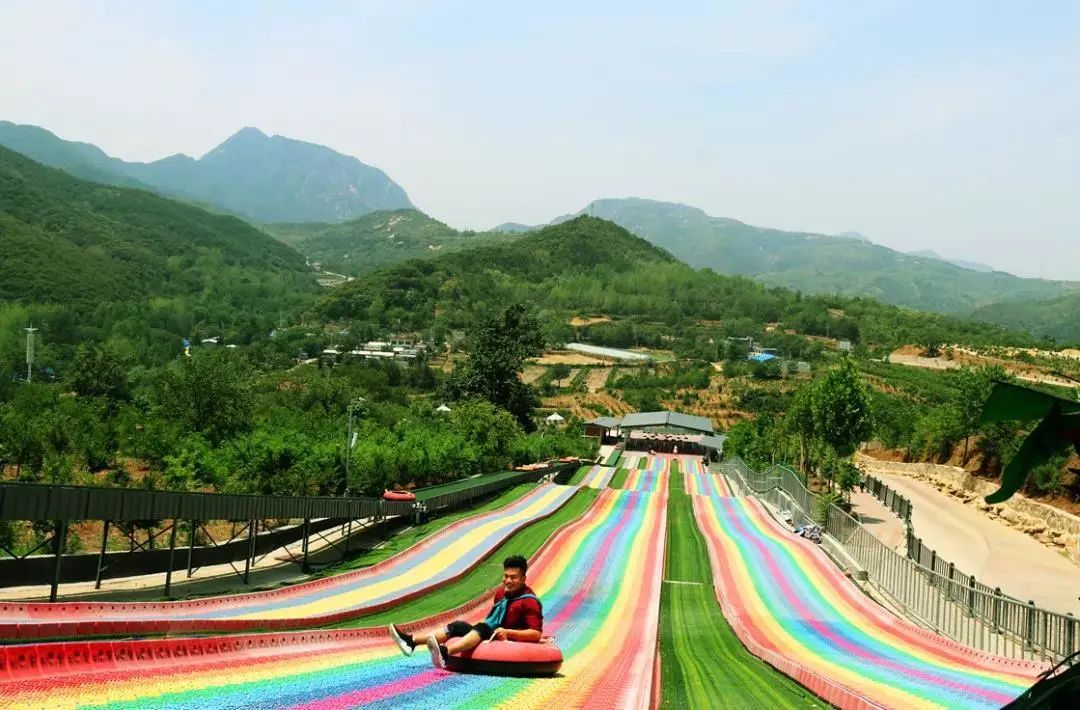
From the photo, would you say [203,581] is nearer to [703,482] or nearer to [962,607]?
[962,607]

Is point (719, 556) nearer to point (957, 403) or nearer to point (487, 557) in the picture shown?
point (487, 557)

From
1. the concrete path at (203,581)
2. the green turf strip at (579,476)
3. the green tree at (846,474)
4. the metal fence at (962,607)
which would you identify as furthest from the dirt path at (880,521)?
the concrete path at (203,581)

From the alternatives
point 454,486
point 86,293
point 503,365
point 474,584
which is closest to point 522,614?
point 474,584

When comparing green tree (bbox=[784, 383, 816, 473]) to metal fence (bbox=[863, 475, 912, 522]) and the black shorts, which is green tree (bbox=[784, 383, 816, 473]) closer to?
metal fence (bbox=[863, 475, 912, 522])

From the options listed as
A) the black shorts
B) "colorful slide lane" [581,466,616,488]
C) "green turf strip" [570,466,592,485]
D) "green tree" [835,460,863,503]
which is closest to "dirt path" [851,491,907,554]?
"green tree" [835,460,863,503]

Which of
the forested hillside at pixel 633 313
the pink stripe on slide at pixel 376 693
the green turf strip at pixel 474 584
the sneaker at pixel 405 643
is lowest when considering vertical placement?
the green turf strip at pixel 474 584

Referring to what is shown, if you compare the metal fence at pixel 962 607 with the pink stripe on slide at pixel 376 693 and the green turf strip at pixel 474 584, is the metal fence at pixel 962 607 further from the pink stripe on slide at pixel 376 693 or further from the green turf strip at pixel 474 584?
the green turf strip at pixel 474 584
